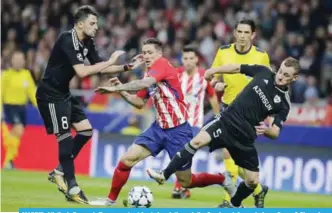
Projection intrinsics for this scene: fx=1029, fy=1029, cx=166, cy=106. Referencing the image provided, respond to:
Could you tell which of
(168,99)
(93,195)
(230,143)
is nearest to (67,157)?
(168,99)

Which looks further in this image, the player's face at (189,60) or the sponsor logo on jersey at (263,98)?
the player's face at (189,60)

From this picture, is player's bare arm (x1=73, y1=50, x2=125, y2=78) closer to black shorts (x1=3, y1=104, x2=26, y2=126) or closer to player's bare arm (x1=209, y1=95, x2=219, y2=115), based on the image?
player's bare arm (x1=209, y1=95, x2=219, y2=115)

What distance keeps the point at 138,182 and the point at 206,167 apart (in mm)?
1379

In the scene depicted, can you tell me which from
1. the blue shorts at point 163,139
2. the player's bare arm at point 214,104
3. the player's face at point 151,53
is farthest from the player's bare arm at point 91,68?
the player's bare arm at point 214,104

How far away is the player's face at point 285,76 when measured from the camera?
12.0 meters

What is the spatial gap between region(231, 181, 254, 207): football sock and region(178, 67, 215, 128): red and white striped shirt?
2.65 metres

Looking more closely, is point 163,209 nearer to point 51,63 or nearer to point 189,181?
point 189,181

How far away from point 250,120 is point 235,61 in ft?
5.67

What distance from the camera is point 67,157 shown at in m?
12.3

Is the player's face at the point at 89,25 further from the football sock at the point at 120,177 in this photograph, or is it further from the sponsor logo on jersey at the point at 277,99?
the sponsor logo on jersey at the point at 277,99

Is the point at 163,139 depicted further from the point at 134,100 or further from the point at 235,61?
the point at 235,61

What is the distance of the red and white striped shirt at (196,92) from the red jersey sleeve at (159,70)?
2840mm

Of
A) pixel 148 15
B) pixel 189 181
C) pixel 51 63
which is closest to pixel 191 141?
pixel 189 181

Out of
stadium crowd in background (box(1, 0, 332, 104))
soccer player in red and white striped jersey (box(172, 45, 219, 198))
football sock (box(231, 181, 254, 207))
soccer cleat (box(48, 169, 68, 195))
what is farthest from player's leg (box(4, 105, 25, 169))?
football sock (box(231, 181, 254, 207))
